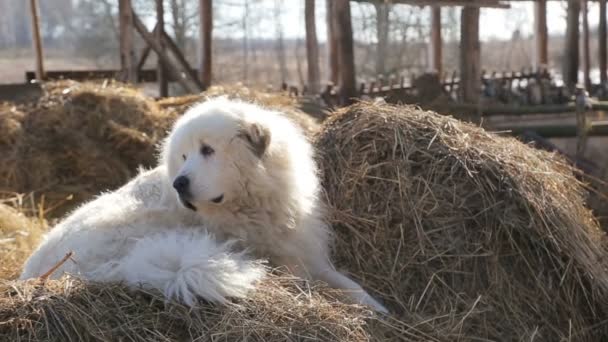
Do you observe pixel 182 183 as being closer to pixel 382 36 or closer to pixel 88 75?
pixel 88 75

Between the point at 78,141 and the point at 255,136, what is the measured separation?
579 centimetres

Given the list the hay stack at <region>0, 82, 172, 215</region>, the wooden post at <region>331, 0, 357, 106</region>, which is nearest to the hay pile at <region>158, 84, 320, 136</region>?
the hay stack at <region>0, 82, 172, 215</region>

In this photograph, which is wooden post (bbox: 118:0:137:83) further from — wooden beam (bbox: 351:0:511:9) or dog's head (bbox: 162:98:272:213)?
dog's head (bbox: 162:98:272:213)

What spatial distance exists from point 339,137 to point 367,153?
0.29 meters

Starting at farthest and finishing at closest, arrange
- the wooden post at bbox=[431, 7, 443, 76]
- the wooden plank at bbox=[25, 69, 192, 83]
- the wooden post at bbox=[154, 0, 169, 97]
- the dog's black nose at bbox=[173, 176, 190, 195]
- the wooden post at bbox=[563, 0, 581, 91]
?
the wooden post at bbox=[431, 7, 443, 76] → the wooden post at bbox=[563, 0, 581, 91] → the wooden post at bbox=[154, 0, 169, 97] → the wooden plank at bbox=[25, 69, 192, 83] → the dog's black nose at bbox=[173, 176, 190, 195]

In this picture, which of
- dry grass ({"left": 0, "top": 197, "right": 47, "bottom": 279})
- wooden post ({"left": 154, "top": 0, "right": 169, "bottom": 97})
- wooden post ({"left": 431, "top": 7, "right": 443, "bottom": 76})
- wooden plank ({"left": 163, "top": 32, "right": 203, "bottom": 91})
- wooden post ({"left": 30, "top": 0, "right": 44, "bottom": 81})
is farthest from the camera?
wooden post ({"left": 431, "top": 7, "right": 443, "bottom": 76})

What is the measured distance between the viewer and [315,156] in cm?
573

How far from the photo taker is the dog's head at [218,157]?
4508 mm

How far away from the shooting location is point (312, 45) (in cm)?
1424

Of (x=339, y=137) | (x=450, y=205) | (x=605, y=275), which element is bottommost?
(x=605, y=275)

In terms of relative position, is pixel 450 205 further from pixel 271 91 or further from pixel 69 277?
pixel 271 91

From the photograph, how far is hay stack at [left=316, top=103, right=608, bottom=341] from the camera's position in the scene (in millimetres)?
5074

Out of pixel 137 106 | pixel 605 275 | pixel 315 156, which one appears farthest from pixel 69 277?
pixel 137 106

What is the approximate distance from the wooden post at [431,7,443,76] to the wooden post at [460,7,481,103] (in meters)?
5.31
